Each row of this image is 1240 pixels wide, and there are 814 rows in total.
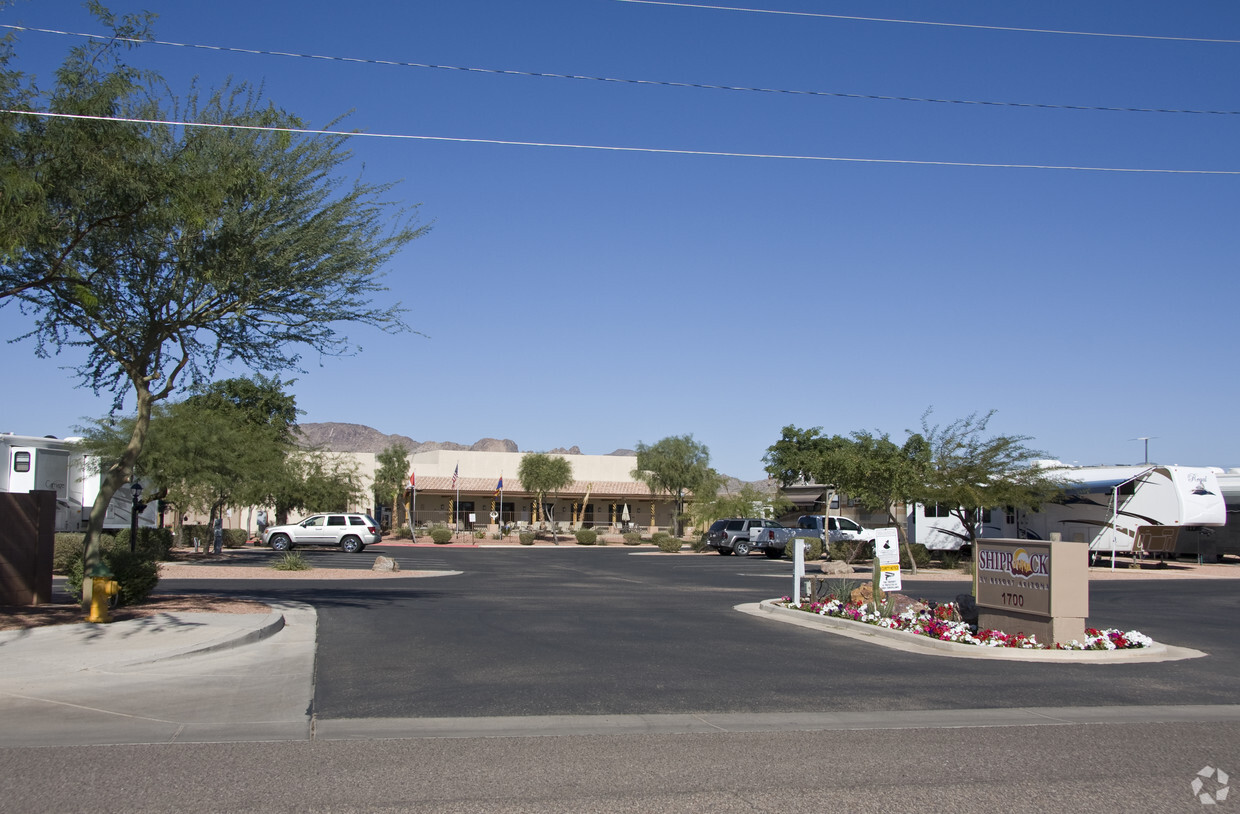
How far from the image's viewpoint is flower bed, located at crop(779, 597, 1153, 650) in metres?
14.2

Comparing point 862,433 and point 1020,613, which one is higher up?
point 862,433

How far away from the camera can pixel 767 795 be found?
6.89m

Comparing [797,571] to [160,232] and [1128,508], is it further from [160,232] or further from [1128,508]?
[1128,508]

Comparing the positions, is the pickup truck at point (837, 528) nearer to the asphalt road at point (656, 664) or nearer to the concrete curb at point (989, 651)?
the asphalt road at point (656, 664)

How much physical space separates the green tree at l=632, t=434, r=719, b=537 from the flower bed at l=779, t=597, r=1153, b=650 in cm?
4907

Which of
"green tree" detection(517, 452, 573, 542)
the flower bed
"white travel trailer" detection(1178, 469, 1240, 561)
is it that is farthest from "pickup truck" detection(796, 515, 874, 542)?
"green tree" detection(517, 452, 573, 542)

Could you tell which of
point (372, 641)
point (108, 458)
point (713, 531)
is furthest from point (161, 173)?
point (713, 531)

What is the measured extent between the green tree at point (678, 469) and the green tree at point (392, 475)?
15.6 metres

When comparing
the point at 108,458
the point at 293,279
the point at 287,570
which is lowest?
the point at 287,570

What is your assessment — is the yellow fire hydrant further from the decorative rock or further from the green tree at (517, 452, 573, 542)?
the green tree at (517, 452, 573, 542)

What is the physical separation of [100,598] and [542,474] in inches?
2090

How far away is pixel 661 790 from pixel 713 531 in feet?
130

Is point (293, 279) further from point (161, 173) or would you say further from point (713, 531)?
point (713, 531)

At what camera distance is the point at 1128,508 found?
122ft
